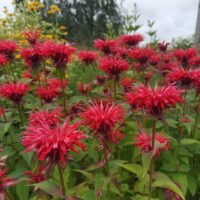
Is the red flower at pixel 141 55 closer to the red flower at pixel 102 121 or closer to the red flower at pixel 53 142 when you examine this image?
the red flower at pixel 102 121

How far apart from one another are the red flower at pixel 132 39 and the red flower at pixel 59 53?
921 mm

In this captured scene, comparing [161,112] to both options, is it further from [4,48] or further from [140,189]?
[4,48]

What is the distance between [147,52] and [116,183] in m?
1.21

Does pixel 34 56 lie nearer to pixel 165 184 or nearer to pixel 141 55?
pixel 141 55

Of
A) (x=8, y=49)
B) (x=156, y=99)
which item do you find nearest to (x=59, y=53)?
(x=8, y=49)

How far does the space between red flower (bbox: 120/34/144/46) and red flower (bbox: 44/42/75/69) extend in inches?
36.3

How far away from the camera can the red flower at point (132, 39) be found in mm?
2861

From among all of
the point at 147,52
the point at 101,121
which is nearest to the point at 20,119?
the point at 101,121

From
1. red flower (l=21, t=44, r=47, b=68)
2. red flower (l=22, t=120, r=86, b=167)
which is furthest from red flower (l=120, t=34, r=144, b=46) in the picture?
red flower (l=22, t=120, r=86, b=167)

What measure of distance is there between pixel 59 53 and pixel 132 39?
1006 mm

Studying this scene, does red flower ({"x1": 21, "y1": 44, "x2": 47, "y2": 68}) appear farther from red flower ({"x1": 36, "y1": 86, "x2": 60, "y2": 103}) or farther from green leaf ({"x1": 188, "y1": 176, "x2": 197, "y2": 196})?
green leaf ({"x1": 188, "y1": 176, "x2": 197, "y2": 196})

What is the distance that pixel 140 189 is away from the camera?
176cm

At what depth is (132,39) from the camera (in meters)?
2.88

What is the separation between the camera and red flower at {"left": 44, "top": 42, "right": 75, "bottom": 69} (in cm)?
203
